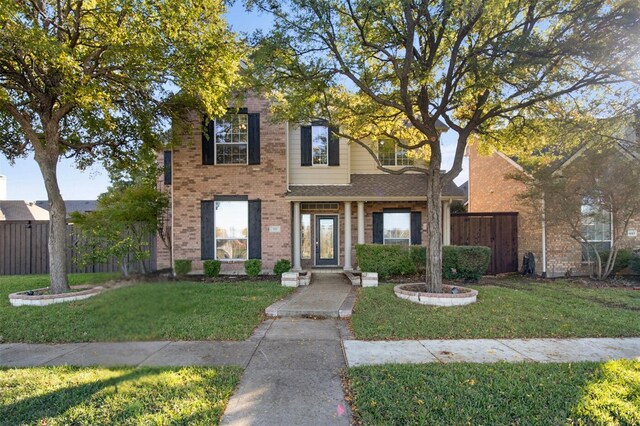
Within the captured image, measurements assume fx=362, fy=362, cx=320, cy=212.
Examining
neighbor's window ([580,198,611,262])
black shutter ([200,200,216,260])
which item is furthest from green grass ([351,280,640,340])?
black shutter ([200,200,216,260])

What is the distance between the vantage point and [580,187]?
10492 mm

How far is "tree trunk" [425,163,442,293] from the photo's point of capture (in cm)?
800

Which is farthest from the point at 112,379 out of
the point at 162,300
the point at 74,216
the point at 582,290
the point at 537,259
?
the point at 537,259

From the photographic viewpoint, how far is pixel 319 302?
7781mm

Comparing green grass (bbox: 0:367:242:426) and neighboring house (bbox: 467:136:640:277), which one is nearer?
green grass (bbox: 0:367:242:426)

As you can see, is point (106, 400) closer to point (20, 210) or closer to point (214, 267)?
point (214, 267)

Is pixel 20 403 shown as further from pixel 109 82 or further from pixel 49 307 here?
pixel 109 82

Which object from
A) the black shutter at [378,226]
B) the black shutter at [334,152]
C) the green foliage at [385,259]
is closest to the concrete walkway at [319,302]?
the green foliage at [385,259]

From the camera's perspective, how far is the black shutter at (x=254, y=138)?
11781 millimetres

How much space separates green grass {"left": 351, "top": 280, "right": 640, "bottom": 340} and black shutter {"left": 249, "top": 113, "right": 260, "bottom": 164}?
19.2ft

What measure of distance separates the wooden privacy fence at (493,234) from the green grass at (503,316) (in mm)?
4088

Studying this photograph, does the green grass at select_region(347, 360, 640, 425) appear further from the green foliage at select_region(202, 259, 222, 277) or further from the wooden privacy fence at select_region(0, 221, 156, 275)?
the wooden privacy fence at select_region(0, 221, 156, 275)

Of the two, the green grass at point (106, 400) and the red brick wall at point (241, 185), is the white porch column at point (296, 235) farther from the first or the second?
the green grass at point (106, 400)

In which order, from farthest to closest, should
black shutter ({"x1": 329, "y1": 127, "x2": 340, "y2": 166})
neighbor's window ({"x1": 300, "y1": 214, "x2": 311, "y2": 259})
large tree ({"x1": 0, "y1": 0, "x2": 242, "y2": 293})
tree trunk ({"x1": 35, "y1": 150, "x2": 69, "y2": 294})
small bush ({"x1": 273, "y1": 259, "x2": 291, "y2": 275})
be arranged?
1. neighbor's window ({"x1": 300, "y1": 214, "x2": 311, "y2": 259})
2. black shutter ({"x1": 329, "y1": 127, "x2": 340, "y2": 166})
3. small bush ({"x1": 273, "y1": 259, "x2": 291, "y2": 275})
4. tree trunk ({"x1": 35, "y1": 150, "x2": 69, "y2": 294})
5. large tree ({"x1": 0, "y1": 0, "x2": 242, "y2": 293})
